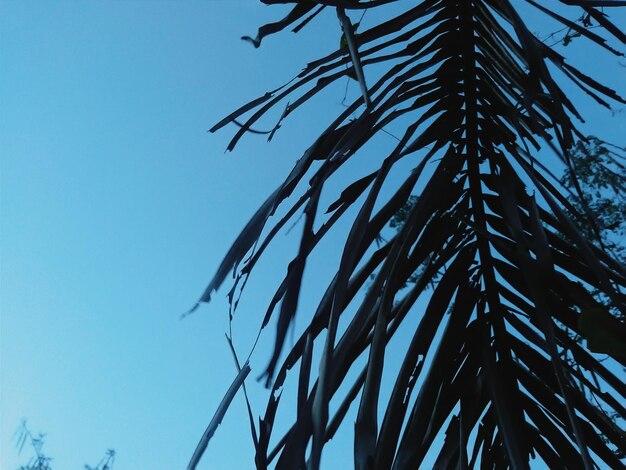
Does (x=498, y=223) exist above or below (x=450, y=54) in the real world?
below

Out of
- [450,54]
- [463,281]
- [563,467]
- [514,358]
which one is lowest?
[563,467]

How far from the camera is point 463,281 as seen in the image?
37.0 inches

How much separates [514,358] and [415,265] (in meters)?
0.20

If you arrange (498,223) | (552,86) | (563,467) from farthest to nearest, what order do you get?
(498,223), (563,467), (552,86)

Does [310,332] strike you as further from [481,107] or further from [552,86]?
[481,107]

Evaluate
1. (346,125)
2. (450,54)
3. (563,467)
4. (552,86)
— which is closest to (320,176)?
(346,125)

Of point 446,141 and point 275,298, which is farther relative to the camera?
point 446,141

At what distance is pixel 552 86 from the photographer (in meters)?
0.71

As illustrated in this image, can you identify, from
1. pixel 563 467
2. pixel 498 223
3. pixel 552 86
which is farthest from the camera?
pixel 498 223

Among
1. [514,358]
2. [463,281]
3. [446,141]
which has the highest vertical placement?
[446,141]

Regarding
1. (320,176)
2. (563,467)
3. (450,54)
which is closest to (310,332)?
(320,176)

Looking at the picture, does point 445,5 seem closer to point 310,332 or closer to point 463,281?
point 463,281

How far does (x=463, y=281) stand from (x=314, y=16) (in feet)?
1.44

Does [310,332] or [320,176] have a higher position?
[320,176]
